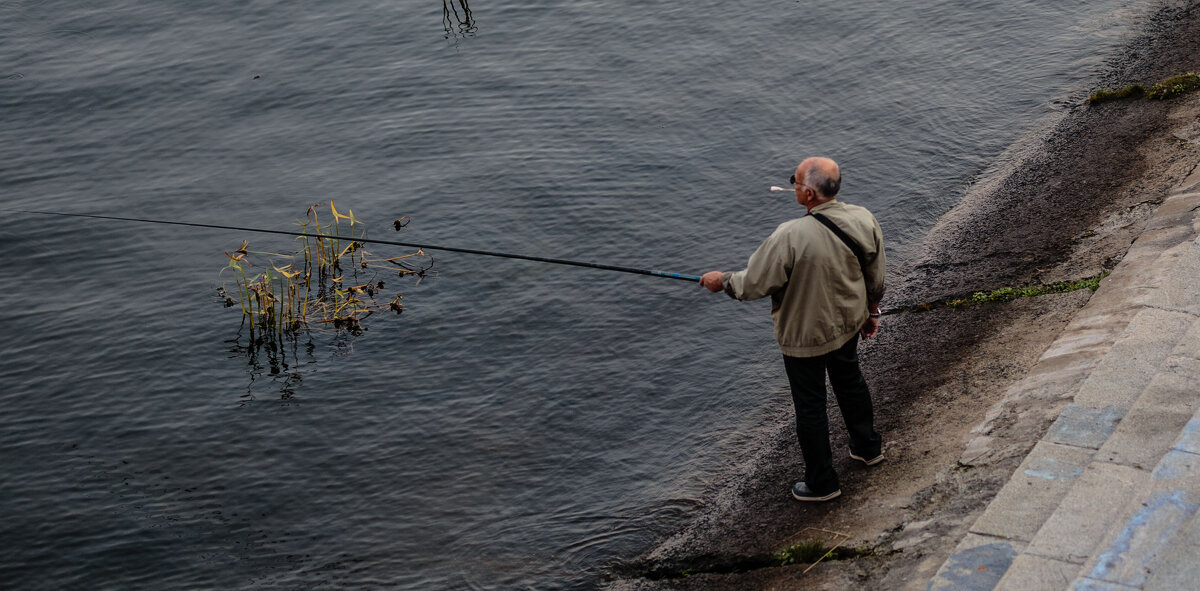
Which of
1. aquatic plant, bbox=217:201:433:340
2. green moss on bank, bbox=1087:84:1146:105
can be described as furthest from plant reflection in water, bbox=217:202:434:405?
green moss on bank, bbox=1087:84:1146:105

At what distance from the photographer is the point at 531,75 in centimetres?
1262

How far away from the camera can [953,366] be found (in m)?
6.81

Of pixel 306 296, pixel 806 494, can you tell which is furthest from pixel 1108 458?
pixel 306 296

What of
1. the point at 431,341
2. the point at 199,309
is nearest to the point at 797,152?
the point at 431,341

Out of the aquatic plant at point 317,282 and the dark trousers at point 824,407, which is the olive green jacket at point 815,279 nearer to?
the dark trousers at point 824,407

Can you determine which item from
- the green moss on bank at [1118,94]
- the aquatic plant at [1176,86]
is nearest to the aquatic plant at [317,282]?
the green moss on bank at [1118,94]

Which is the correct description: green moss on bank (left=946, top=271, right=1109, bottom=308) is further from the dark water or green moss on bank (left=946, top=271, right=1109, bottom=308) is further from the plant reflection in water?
the plant reflection in water

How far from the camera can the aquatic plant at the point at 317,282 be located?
8.58m

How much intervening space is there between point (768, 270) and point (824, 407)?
2.76ft

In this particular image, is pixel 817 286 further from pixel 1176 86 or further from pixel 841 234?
pixel 1176 86

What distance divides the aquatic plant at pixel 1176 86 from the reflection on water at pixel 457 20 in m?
7.66

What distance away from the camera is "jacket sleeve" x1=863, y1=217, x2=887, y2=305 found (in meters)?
5.28

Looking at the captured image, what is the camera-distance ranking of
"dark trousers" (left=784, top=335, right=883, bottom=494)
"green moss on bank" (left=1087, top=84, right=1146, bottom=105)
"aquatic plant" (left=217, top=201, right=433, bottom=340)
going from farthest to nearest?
"green moss on bank" (left=1087, top=84, right=1146, bottom=105), "aquatic plant" (left=217, top=201, right=433, bottom=340), "dark trousers" (left=784, top=335, right=883, bottom=494)

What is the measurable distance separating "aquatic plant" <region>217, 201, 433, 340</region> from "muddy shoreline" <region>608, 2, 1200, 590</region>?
11.5 feet
